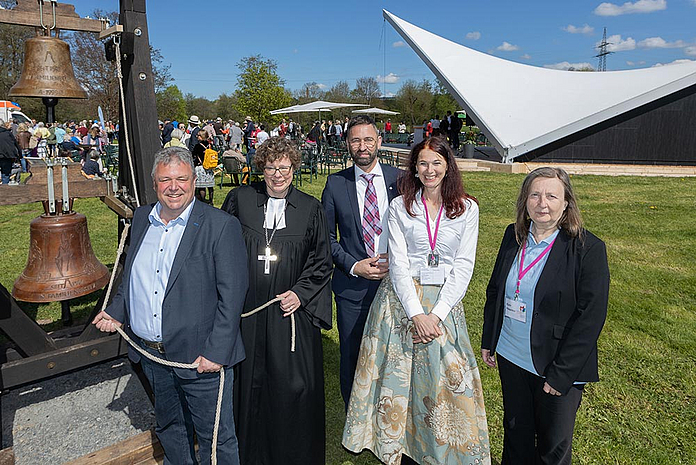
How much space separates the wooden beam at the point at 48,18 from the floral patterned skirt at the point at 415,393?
237cm

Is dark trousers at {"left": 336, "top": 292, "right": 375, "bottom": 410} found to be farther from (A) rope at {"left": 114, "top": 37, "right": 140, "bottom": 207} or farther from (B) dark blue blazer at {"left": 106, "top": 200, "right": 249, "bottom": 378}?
(A) rope at {"left": 114, "top": 37, "right": 140, "bottom": 207}

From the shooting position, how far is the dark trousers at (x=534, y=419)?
6.75ft

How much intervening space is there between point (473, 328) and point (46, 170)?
386cm

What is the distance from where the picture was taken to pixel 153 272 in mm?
2072

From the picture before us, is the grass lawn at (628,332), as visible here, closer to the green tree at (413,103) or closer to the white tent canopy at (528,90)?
the white tent canopy at (528,90)

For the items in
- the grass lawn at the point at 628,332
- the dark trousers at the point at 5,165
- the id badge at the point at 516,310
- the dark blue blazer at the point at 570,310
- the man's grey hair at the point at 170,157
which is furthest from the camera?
the dark trousers at the point at 5,165

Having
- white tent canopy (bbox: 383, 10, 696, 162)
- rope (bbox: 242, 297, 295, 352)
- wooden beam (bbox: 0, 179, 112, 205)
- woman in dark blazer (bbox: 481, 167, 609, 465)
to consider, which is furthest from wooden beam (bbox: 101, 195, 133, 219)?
white tent canopy (bbox: 383, 10, 696, 162)

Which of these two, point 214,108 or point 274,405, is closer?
→ point 274,405

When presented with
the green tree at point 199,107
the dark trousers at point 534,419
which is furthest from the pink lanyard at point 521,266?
the green tree at point 199,107

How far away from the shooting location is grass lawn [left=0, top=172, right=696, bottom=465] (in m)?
3.05

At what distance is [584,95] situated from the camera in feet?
68.9

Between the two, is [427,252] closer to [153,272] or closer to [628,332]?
[153,272]

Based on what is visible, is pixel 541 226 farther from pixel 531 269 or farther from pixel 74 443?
pixel 74 443

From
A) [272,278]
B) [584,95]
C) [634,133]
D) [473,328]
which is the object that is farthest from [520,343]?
[584,95]
